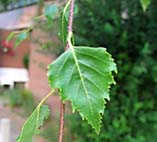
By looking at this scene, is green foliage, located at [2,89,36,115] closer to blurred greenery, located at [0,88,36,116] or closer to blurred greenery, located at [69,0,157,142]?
blurred greenery, located at [0,88,36,116]

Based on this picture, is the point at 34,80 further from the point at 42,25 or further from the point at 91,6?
the point at 91,6

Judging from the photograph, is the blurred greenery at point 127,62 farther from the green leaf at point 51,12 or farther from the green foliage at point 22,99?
the green foliage at point 22,99

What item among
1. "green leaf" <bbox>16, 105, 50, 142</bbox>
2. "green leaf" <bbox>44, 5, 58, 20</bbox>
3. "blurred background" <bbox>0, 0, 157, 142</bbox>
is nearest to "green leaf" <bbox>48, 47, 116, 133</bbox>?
"green leaf" <bbox>16, 105, 50, 142</bbox>

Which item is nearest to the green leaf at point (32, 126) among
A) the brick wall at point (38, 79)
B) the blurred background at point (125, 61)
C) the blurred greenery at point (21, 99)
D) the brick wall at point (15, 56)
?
the blurred background at point (125, 61)

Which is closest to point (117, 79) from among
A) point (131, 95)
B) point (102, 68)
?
point (131, 95)

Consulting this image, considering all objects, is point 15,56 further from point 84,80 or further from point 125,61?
point 84,80

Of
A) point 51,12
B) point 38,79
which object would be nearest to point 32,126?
point 51,12
